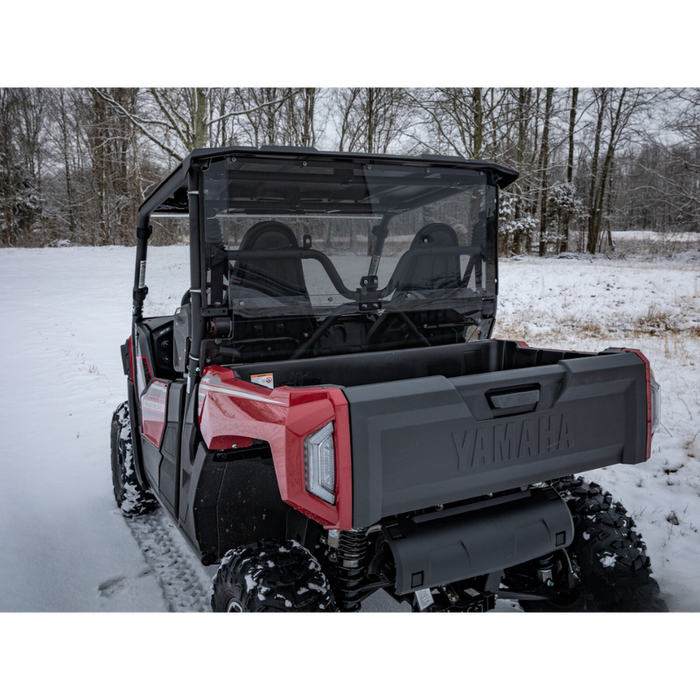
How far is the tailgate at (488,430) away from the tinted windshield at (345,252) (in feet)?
3.06

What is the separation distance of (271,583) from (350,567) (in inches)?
11.8

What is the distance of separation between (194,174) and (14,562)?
7.46 ft

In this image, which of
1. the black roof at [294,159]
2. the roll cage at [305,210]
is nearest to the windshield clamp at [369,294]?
the roll cage at [305,210]

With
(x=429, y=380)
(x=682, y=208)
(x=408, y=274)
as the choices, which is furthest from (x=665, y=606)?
(x=682, y=208)

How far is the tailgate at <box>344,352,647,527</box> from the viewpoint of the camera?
1.73m

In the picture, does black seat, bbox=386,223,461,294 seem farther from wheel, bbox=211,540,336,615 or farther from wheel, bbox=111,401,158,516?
wheel, bbox=111,401,158,516

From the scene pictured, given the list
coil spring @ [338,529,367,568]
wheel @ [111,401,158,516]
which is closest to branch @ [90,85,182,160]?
wheel @ [111,401,158,516]

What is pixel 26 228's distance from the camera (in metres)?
25.8

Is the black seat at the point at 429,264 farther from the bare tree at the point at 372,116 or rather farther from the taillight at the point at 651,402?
the bare tree at the point at 372,116

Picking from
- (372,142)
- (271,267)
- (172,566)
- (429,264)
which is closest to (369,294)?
(429,264)

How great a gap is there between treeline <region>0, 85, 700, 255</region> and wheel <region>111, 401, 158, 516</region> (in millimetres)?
9253

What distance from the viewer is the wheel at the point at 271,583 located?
1.94m

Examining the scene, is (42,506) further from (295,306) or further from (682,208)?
(682,208)

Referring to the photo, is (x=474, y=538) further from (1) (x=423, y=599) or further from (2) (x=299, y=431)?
(2) (x=299, y=431)
